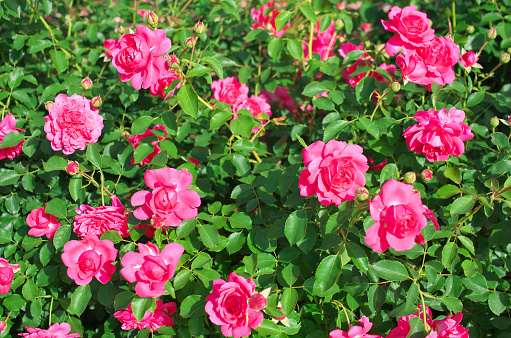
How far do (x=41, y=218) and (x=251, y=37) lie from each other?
1261 mm

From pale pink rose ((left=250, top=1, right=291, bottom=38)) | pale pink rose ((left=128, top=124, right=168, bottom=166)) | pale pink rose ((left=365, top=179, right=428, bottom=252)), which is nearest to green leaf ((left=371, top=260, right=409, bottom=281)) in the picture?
pale pink rose ((left=365, top=179, right=428, bottom=252))

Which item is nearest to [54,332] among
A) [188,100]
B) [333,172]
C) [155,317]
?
[155,317]

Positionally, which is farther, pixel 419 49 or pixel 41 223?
pixel 41 223

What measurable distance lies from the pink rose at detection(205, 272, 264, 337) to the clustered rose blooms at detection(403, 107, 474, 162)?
0.79m

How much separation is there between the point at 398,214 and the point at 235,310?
0.55 meters

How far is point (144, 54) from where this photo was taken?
143 centimetres

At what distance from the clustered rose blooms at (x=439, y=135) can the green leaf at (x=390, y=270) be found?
0.42 m

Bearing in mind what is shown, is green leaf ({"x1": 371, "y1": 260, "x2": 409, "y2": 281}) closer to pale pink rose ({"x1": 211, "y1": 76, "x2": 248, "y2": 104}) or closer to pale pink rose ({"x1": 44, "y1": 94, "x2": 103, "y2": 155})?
pale pink rose ({"x1": 211, "y1": 76, "x2": 248, "y2": 104})

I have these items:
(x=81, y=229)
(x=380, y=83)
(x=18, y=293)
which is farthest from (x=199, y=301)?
(x=380, y=83)

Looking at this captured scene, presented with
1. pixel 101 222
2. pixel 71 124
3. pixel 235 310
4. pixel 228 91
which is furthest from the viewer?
pixel 228 91

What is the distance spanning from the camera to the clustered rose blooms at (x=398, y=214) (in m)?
1.15

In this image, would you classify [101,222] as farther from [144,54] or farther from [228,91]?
[228,91]

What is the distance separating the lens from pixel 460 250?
1587mm

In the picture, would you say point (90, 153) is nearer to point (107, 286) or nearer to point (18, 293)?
point (107, 286)
